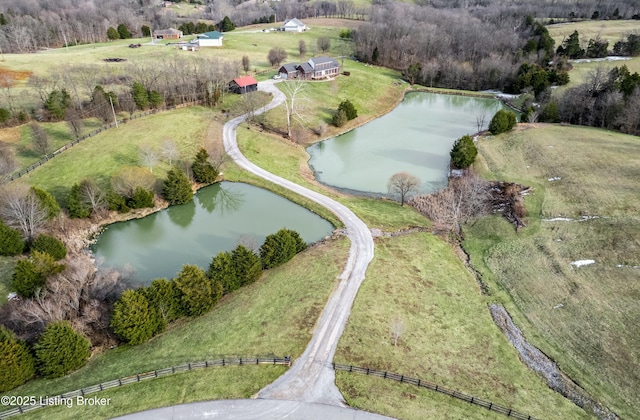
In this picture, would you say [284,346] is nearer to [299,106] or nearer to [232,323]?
[232,323]

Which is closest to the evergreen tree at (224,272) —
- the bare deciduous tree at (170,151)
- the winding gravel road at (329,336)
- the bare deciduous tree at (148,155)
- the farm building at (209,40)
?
the winding gravel road at (329,336)

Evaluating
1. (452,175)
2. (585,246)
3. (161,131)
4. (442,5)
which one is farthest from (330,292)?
(442,5)

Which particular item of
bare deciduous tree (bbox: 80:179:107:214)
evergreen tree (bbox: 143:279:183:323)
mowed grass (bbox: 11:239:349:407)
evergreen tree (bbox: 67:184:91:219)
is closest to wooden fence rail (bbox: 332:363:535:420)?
mowed grass (bbox: 11:239:349:407)

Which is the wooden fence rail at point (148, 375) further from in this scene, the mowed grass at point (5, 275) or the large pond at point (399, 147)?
the large pond at point (399, 147)

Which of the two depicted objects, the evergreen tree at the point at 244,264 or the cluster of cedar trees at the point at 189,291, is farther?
the evergreen tree at the point at 244,264

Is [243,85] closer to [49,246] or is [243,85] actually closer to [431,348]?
[49,246]

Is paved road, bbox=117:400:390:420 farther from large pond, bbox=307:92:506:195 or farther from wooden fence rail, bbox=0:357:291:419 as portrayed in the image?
large pond, bbox=307:92:506:195
